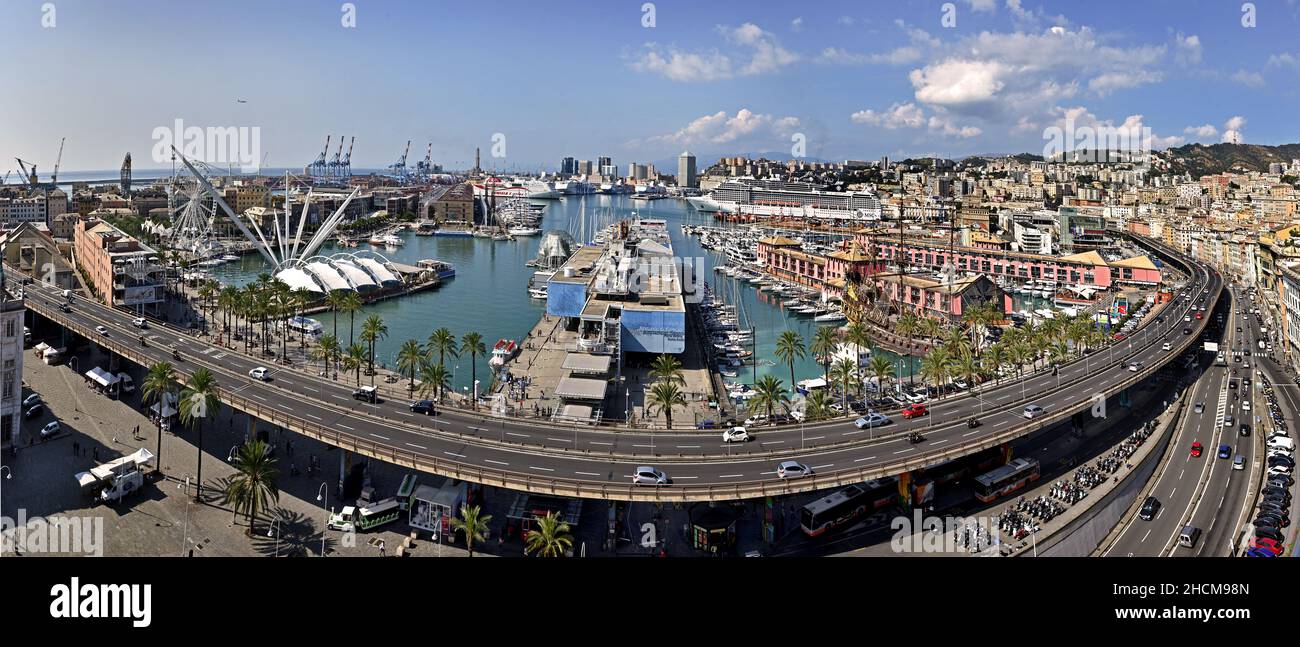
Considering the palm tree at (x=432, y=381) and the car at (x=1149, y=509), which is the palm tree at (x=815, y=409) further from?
the palm tree at (x=432, y=381)

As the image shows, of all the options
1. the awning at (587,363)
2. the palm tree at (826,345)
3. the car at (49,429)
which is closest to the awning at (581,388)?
the awning at (587,363)

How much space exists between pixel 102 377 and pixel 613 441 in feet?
43.5

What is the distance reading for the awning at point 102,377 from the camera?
16.1 m

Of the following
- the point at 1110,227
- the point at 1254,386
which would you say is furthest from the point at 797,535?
the point at 1110,227

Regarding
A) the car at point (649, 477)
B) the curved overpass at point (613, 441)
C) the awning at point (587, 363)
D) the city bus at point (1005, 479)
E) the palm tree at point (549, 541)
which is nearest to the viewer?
the palm tree at point (549, 541)

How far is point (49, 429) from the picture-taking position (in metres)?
13.3

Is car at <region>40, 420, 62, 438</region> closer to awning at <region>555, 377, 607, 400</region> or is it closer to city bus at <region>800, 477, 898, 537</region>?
awning at <region>555, 377, 607, 400</region>

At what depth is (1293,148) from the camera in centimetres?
11412

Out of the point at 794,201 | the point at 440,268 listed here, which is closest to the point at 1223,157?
the point at 794,201

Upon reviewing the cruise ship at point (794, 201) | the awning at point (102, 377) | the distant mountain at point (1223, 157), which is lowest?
the awning at point (102, 377)

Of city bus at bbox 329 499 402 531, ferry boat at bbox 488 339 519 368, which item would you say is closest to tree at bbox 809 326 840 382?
ferry boat at bbox 488 339 519 368

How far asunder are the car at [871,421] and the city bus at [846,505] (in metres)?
1.36

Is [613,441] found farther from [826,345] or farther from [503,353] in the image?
[503,353]
